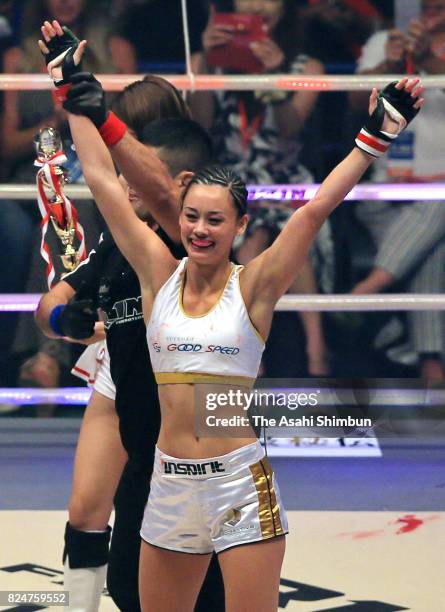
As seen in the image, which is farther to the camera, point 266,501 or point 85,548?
point 85,548

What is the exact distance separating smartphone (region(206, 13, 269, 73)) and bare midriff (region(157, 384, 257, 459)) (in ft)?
10.9

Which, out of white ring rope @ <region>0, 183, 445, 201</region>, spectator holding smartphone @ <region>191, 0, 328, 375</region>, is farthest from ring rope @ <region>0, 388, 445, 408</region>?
white ring rope @ <region>0, 183, 445, 201</region>

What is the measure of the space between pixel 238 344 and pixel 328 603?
136cm

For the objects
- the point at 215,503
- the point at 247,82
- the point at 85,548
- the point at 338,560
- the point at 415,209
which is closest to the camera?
the point at 215,503

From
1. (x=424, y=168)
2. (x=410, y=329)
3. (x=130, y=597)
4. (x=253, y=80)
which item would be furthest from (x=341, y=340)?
(x=130, y=597)

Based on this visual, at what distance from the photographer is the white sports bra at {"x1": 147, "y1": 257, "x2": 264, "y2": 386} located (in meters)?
2.85

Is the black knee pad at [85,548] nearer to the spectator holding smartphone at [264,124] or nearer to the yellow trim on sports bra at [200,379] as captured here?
the yellow trim on sports bra at [200,379]

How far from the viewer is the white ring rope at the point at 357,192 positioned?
5.50m

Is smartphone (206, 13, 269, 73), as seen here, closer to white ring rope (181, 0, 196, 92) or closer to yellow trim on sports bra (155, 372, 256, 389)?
white ring rope (181, 0, 196, 92)

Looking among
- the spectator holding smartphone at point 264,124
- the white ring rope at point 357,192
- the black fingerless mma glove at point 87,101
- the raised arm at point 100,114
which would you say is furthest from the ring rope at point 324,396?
the black fingerless mma glove at point 87,101

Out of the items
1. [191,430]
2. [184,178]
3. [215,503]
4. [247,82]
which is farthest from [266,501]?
[247,82]

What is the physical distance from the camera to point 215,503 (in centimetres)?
285

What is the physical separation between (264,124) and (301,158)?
Result: 23 cm

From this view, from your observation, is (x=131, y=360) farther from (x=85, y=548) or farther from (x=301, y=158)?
(x=301, y=158)
